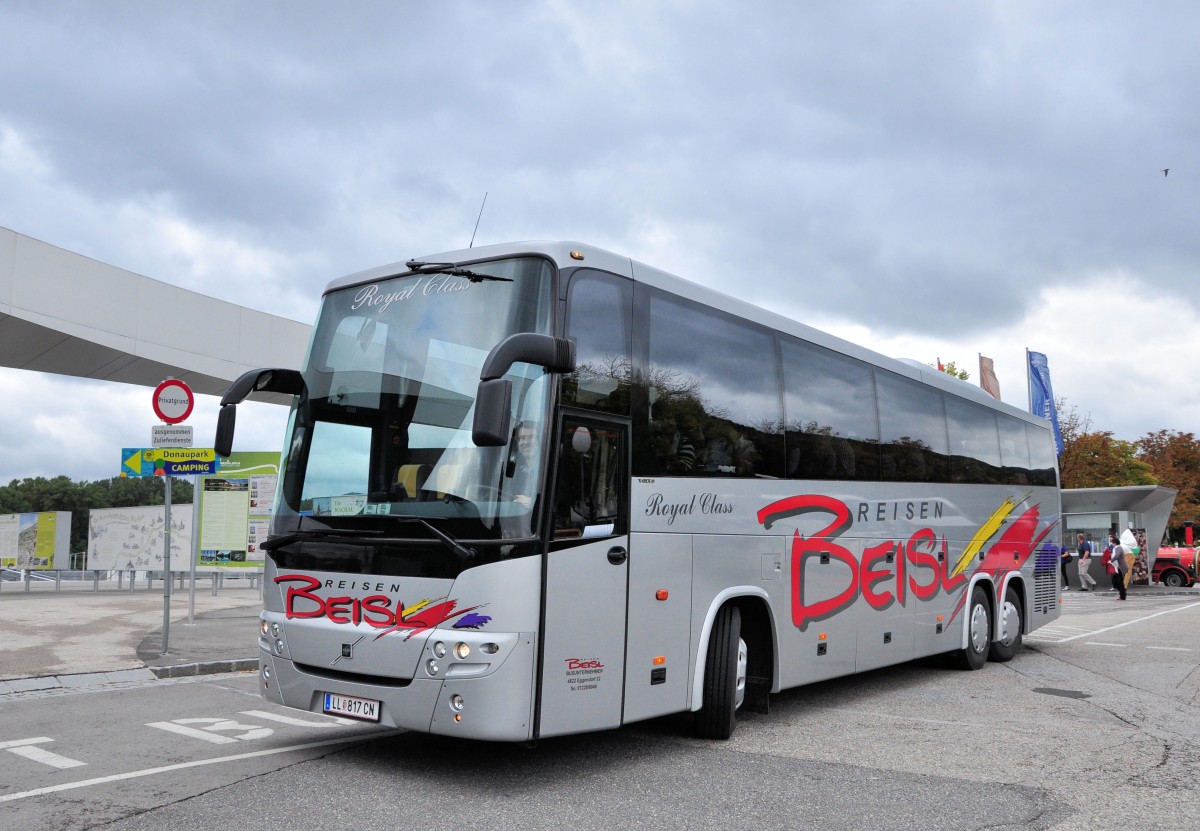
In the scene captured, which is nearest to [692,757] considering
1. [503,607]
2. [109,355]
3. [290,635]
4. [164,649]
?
[503,607]

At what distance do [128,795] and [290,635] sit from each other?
1.31 meters

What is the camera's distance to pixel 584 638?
6309mm

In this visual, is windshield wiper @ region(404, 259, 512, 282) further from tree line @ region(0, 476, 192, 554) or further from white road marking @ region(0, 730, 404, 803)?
tree line @ region(0, 476, 192, 554)

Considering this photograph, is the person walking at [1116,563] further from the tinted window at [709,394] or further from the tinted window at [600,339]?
the tinted window at [600,339]

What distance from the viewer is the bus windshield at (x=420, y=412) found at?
6.01m

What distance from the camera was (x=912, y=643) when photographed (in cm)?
1082

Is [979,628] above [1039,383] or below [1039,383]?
below

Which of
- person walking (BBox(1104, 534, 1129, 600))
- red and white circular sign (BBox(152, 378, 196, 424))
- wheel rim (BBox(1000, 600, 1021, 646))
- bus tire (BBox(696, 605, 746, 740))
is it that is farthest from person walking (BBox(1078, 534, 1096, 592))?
bus tire (BBox(696, 605, 746, 740))

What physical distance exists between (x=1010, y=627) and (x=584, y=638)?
30.6 ft

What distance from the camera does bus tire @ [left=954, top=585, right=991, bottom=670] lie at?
12375 millimetres

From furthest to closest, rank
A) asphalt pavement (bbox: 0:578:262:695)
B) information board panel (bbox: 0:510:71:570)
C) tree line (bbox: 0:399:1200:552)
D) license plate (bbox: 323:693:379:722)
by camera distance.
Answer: tree line (bbox: 0:399:1200:552) → information board panel (bbox: 0:510:71:570) → asphalt pavement (bbox: 0:578:262:695) → license plate (bbox: 323:693:379:722)

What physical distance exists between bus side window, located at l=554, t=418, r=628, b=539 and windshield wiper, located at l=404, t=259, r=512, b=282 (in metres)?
1.06

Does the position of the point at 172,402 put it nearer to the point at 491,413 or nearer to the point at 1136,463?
the point at 491,413

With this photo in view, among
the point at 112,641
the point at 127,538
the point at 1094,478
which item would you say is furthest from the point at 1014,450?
the point at 1094,478
